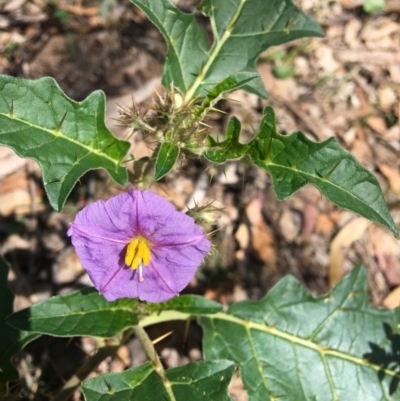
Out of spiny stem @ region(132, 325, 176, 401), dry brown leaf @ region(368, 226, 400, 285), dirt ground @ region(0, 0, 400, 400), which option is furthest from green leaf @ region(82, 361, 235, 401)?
dry brown leaf @ region(368, 226, 400, 285)

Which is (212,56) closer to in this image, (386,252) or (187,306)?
(187,306)

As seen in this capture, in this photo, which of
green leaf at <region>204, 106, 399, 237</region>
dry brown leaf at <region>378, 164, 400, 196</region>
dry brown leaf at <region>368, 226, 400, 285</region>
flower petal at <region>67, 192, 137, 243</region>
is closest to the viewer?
green leaf at <region>204, 106, 399, 237</region>

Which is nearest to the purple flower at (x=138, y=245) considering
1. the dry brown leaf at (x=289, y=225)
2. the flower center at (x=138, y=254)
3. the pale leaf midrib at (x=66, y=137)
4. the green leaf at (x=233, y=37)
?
the flower center at (x=138, y=254)

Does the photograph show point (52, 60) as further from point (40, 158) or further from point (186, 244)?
point (186, 244)

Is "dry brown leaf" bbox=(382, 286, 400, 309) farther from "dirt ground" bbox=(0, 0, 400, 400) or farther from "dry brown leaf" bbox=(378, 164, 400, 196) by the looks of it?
"dry brown leaf" bbox=(378, 164, 400, 196)

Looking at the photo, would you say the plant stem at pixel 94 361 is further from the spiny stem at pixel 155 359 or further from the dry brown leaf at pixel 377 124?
the dry brown leaf at pixel 377 124

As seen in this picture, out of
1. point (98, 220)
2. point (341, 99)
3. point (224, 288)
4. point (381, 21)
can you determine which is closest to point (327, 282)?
point (224, 288)

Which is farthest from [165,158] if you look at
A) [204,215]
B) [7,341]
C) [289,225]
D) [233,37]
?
[289,225]
